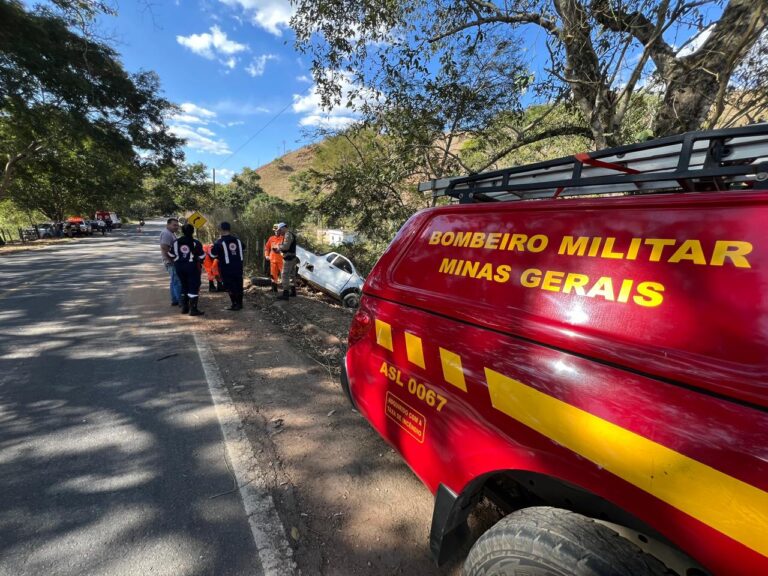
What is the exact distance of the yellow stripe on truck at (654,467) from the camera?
0.92 metres

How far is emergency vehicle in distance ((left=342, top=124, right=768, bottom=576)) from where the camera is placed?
39.8 inches

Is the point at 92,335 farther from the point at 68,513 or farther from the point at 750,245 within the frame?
the point at 750,245

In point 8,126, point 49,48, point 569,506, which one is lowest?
point 569,506

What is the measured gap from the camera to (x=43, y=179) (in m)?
30.5

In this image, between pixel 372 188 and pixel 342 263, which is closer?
pixel 372 188

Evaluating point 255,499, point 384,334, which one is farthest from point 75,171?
point 384,334

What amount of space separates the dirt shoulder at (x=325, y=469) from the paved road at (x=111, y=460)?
33 cm

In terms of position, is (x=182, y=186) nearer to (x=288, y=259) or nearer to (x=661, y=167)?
(x=288, y=259)

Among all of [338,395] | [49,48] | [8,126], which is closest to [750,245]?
[338,395]

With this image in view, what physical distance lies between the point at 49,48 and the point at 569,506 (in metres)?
19.1

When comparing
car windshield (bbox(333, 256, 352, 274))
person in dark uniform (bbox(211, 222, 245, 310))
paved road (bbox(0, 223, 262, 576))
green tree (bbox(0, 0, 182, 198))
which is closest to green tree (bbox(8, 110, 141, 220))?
green tree (bbox(0, 0, 182, 198))

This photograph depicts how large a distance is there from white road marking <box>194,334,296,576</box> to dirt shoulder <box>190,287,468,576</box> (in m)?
0.06

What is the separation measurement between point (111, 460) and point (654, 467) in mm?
3392

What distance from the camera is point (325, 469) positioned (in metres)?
2.74
